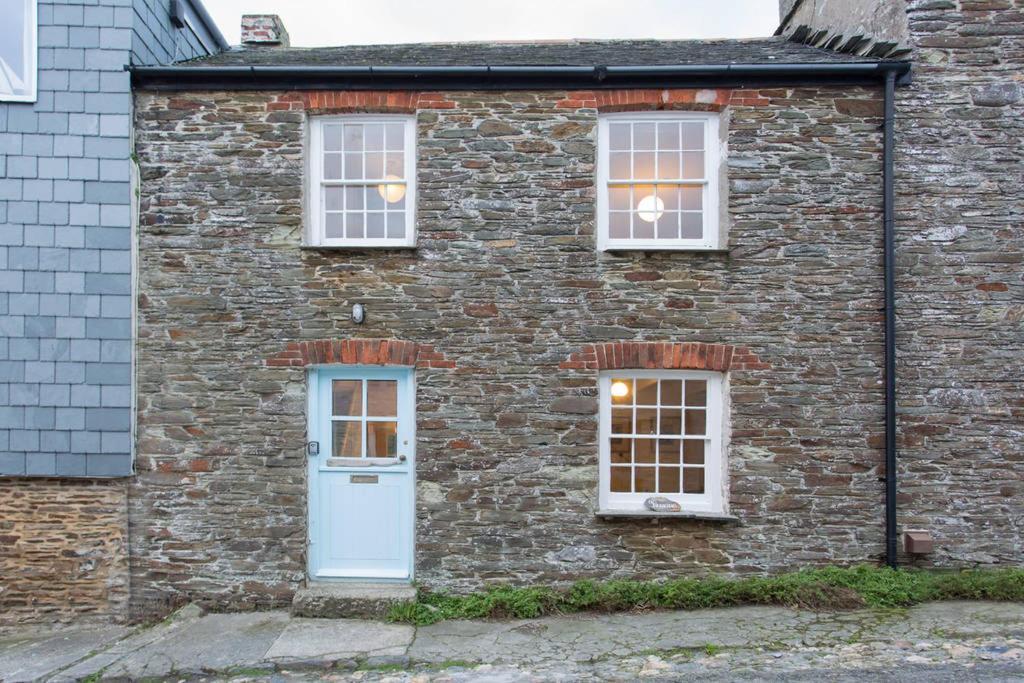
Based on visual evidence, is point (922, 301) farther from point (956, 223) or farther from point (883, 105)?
point (883, 105)

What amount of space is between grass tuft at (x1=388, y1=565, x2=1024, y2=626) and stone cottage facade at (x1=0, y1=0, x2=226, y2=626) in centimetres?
335

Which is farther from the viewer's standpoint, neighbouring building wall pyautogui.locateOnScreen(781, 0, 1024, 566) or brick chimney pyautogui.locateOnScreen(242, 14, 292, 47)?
brick chimney pyautogui.locateOnScreen(242, 14, 292, 47)

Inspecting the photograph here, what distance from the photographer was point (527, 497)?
6.58 meters

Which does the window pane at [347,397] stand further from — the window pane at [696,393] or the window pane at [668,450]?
the window pane at [696,393]

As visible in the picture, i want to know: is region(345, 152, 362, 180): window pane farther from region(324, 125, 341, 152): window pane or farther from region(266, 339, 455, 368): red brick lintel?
region(266, 339, 455, 368): red brick lintel

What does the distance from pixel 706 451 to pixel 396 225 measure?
4.13 m

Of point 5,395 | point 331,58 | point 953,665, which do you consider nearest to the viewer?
point 953,665

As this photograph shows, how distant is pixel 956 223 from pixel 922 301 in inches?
34.6

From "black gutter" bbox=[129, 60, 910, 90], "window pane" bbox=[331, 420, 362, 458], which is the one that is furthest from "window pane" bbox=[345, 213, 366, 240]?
"window pane" bbox=[331, 420, 362, 458]

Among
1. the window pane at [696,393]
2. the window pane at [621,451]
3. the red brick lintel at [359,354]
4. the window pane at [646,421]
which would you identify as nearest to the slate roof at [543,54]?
the red brick lintel at [359,354]

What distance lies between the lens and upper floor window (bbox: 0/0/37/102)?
646 centimetres

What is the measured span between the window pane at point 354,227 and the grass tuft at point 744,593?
12.6ft

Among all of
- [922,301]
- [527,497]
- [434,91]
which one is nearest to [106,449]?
[527,497]

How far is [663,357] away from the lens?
6.50 metres
